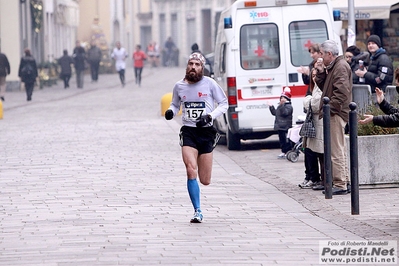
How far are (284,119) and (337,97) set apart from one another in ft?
14.4

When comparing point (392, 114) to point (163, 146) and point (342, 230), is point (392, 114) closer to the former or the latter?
point (342, 230)

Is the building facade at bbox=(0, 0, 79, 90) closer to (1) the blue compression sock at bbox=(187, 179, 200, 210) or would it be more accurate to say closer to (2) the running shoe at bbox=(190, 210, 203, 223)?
(1) the blue compression sock at bbox=(187, 179, 200, 210)

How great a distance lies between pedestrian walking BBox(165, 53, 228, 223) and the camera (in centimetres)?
945

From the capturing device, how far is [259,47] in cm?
1642

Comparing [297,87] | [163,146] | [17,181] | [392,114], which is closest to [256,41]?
[297,87]

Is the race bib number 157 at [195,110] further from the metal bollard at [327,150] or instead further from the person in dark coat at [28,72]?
the person in dark coat at [28,72]

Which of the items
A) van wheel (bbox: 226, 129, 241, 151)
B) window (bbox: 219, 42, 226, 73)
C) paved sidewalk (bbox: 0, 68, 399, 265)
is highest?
window (bbox: 219, 42, 226, 73)

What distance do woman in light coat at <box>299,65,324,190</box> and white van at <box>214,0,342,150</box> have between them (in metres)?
4.46

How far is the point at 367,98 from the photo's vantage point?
555 inches

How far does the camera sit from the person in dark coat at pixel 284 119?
1520 cm

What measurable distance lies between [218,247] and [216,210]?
2.18m

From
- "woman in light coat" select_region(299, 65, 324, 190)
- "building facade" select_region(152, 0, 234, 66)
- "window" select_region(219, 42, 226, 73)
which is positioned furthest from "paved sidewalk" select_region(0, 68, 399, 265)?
"building facade" select_region(152, 0, 234, 66)

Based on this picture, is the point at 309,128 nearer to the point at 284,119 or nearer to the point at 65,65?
the point at 284,119

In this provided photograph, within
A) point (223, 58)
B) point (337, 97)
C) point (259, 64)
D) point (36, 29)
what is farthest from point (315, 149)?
point (36, 29)
